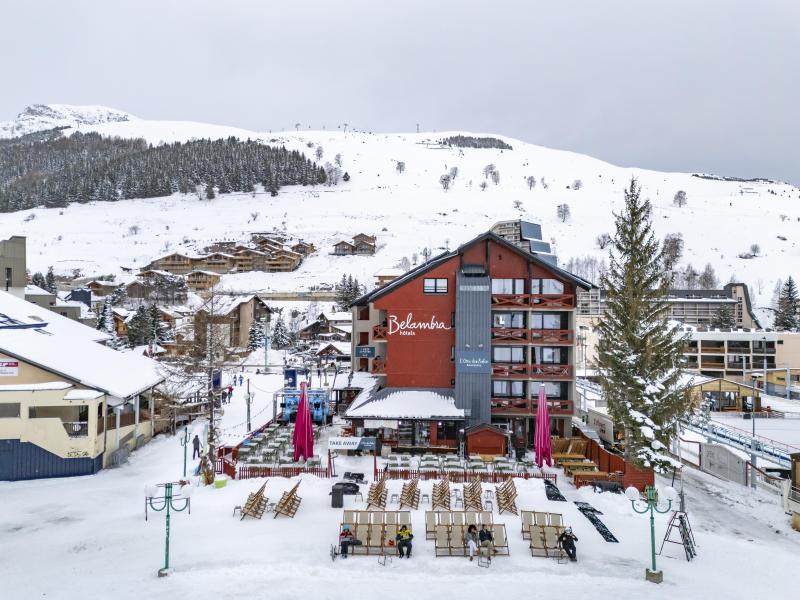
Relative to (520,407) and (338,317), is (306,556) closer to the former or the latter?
(520,407)

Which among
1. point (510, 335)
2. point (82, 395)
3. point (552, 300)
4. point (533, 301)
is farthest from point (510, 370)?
point (82, 395)

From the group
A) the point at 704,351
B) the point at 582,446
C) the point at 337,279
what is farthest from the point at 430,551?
the point at 337,279

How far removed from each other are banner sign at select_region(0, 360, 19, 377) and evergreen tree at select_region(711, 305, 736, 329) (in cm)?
8469

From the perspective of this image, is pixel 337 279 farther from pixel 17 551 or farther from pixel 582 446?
pixel 17 551

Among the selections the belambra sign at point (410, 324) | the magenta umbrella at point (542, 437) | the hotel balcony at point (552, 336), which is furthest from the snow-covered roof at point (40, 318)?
the hotel balcony at point (552, 336)

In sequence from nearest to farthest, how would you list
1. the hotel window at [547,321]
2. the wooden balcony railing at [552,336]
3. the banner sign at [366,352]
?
the wooden balcony railing at [552,336] → the hotel window at [547,321] → the banner sign at [366,352]

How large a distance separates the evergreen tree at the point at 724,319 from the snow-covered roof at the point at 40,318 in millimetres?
81775

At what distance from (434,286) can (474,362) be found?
16.6ft

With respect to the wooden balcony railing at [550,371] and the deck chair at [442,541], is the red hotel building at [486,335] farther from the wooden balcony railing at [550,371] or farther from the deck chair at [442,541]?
the deck chair at [442,541]

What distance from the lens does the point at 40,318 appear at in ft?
95.7

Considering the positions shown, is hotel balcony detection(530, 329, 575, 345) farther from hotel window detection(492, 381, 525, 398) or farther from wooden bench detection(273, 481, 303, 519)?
wooden bench detection(273, 481, 303, 519)

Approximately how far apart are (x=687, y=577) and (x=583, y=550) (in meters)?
2.70

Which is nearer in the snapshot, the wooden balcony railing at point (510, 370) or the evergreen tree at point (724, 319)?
the wooden balcony railing at point (510, 370)

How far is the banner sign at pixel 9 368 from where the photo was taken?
22.4 meters
